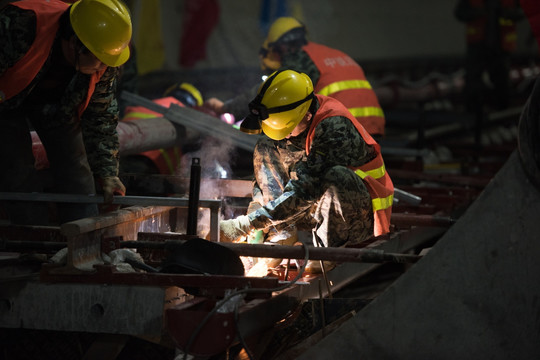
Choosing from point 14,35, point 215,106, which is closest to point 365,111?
point 215,106

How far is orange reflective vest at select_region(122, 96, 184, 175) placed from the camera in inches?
263

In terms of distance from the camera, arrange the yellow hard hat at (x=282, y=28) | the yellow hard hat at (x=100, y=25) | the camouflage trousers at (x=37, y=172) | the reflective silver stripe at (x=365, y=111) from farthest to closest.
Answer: the yellow hard hat at (x=282, y=28) → the reflective silver stripe at (x=365, y=111) → the camouflage trousers at (x=37, y=172) → the yellow hard hat at (x=100, y=25)

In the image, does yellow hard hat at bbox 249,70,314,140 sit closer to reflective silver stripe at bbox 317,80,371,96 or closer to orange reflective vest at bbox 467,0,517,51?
reflective silver stripe at bbox 317,80,371,96

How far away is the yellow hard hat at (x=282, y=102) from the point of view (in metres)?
4.34

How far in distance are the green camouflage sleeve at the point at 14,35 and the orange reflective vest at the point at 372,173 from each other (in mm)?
1766

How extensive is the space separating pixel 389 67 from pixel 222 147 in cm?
808

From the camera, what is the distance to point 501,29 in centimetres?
1014

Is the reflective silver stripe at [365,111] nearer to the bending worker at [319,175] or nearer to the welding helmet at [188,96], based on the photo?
the bending worker at [319,175]

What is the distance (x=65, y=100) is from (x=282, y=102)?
1.36 metres

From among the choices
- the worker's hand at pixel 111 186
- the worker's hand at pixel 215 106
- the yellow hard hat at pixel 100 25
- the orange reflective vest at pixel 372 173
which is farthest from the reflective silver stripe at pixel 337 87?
the yellow hard hat at pixel 100 25

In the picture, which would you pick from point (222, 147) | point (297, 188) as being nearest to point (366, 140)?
point (297, 188)

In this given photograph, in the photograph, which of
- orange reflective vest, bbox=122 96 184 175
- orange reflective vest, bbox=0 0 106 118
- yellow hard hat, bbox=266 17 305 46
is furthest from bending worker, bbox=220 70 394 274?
yellow hard hat, bbox=266 17 305 46

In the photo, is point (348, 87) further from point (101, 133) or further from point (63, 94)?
point (63, 94)

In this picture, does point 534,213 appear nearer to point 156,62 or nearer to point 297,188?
point 297,188
